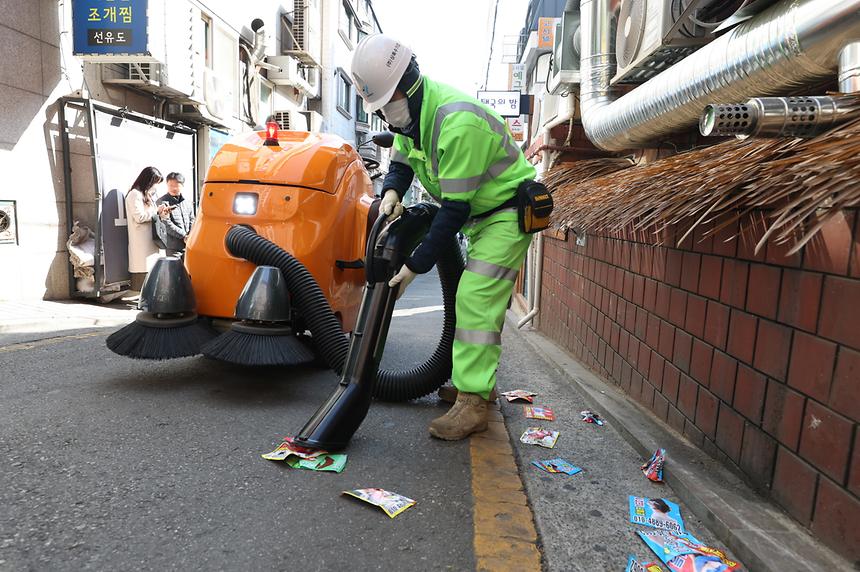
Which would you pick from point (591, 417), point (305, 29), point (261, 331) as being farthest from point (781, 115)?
point (305, 29)

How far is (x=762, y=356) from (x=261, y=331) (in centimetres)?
231

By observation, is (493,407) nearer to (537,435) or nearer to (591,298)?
(537,435)

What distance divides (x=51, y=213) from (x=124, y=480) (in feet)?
20.8

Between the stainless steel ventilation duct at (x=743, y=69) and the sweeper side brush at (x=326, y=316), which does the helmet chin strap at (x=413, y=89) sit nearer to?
the sweeper side brush at (x=326, y=316)

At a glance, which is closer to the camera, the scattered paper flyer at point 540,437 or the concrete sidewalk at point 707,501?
the concrete sidewalk at point 707,501

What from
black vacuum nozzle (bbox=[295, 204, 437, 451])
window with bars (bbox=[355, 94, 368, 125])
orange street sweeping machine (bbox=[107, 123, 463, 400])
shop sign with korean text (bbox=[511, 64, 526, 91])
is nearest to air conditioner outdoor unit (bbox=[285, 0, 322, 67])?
shop sign with korean text (bbox=[511, 64, 526, 91])

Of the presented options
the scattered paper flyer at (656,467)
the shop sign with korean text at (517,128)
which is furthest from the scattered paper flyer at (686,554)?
the shop sign with korean text at (517,128)

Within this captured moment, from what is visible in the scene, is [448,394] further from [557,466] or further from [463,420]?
[557,466]

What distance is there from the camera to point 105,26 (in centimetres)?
709

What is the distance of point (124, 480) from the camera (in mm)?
2152

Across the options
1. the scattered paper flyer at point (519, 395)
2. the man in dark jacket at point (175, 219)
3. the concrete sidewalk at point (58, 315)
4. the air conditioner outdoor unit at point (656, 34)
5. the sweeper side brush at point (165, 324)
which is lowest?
the concrete sidewalk at point (58, 315)

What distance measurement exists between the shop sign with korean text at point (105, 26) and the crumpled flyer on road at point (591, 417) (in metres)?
7.16

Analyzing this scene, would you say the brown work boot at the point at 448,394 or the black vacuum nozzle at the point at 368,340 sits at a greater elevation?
the black vacuum nozzle at the point at 368,340

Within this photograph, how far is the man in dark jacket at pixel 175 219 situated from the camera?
7.19m
